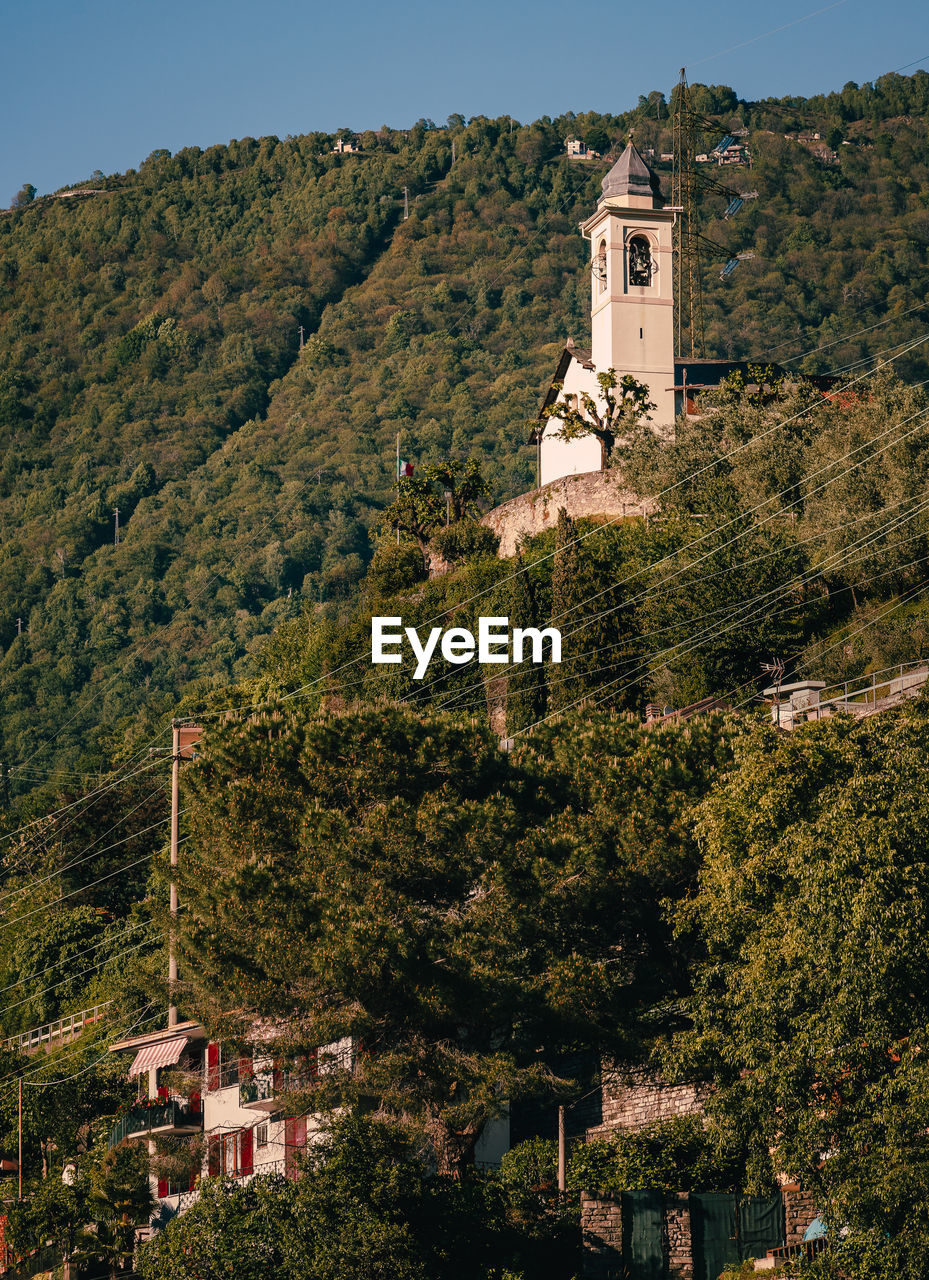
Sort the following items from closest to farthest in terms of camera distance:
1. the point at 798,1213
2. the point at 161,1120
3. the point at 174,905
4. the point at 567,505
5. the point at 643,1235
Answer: the point at 798,1213, the point at 643,1235, the point at 174,905, the point at 161,1120, the point at 567,505

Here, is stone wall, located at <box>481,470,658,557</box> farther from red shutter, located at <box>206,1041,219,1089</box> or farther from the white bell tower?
red shutter, located at <box>206,1041,219,1089</box>

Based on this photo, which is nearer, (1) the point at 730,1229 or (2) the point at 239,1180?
(1) the point at 730,1229

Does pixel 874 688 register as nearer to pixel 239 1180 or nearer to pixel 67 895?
pixel 239 1180

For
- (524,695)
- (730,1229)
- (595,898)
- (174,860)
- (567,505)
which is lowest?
(730,1229)

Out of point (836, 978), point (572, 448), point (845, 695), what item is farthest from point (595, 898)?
point (572, 448)

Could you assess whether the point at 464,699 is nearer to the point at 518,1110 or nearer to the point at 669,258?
the point at 518,1110

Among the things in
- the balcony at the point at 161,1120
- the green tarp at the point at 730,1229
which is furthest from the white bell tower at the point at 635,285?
the green tarp at the point at 730,1229

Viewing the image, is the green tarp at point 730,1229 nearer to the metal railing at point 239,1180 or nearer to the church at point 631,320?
the metal railing at point 239,1180

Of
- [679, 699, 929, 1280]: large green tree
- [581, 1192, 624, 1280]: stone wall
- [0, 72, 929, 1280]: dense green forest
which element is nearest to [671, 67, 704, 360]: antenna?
[0, 72, 929, 1280]: dense green forest

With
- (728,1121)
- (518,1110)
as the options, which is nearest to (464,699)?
→ (518,1110)
